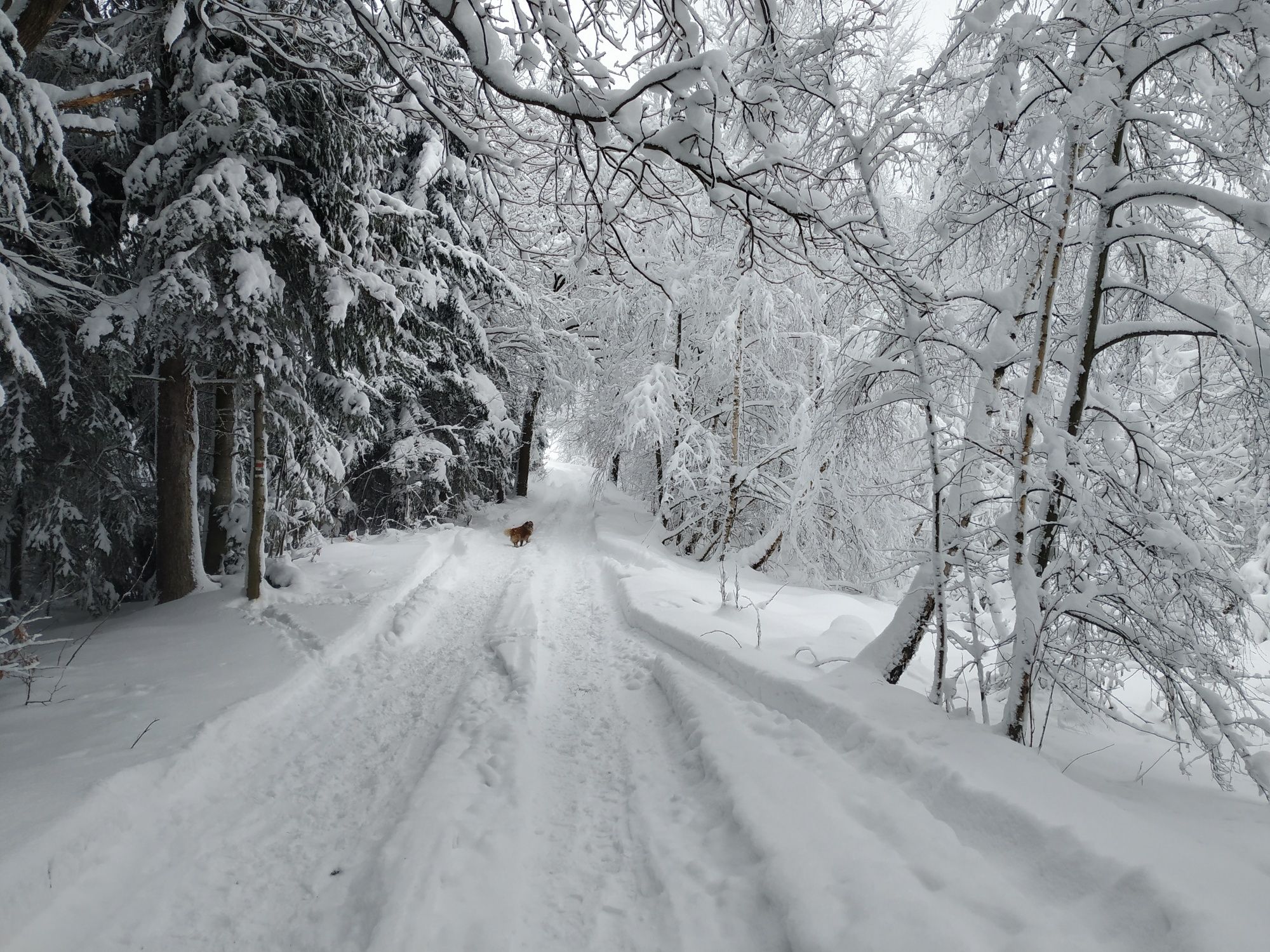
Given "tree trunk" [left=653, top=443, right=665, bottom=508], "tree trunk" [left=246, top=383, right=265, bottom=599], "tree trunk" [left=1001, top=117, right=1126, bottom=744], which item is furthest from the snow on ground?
"tree trunk" [left=653, top=443, right=665, bottom=508]

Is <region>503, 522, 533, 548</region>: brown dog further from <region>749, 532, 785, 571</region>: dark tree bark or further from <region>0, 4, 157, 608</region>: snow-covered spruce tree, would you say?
<region>0, 4, 157, 608</region>: snow-covered spruce tree

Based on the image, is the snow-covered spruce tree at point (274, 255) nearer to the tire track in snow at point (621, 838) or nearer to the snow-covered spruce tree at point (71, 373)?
the snow-covered spruce tree at point (71, 373)

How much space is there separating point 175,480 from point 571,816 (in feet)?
21.7

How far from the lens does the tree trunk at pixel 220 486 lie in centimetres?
784

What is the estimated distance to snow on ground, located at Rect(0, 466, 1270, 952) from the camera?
2332 millimetres

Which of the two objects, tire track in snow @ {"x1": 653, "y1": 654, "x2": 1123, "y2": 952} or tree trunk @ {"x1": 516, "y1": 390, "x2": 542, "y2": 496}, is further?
tree trunk @ {"x1": 516, "y1": 390, "x2": 542, "y2": 496}

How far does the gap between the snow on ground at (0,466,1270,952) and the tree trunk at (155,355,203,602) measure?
1.65 meters

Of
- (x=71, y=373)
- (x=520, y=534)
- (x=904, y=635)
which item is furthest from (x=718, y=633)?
(x=71, y=373)

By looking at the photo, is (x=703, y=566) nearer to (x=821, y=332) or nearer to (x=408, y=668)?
(x=821, y=332)

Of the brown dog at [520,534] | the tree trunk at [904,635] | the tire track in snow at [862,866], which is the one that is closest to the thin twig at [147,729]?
the tire track in snow at [862,866]

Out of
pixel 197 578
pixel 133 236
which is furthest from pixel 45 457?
pixel 133 236

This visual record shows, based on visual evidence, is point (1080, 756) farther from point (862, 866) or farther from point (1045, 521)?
point (862, 866)

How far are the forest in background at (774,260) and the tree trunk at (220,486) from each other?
7 cm

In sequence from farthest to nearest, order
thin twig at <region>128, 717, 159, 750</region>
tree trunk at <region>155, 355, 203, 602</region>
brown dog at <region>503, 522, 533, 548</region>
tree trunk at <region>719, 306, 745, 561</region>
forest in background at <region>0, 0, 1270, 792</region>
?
1. brown dog at <region>503, 522, 533, 548</region>
2. tree trunk at <region>719, 306, 745, 561</region>
3. tree trunk at <region>155, 355, 203, 602</region>
4. thin twig at <region>128, 717, 159, 750</region>
5. forest in background at <region>0, 0, 1270, 792</region>
